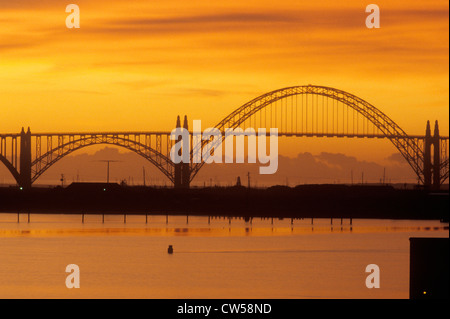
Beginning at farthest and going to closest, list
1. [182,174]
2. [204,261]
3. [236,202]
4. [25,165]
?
1. [25,165]
2. [182,174]
3. [236,202]
4. [204,261]

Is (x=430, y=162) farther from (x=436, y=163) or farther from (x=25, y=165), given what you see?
(x=25, y=165)

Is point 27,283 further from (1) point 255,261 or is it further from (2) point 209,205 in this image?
(2) point 209,205

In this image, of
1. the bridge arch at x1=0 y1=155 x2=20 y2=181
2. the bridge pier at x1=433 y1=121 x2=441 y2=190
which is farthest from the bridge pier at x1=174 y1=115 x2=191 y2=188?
the bridge pier at x1=433 y1=121 x2=441 y2=190

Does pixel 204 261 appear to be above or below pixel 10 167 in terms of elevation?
below

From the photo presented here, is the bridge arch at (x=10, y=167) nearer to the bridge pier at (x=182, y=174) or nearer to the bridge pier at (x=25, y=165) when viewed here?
the bridge pier at (x=25, y=165)

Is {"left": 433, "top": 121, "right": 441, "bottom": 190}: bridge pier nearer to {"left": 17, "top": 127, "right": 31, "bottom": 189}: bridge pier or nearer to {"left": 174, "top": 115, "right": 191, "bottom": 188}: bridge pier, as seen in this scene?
{"left": 174, "top": 115, "right": 191, "bottom": 188}: bridge pier

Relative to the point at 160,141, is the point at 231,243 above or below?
below

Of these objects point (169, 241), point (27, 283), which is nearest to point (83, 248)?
point (169, 241)

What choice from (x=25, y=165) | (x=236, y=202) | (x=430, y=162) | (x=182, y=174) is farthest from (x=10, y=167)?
(x=430, y=162)
